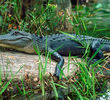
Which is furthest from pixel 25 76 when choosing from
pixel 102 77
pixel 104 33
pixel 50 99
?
pixel 104 33

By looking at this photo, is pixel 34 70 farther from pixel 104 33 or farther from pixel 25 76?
pixel 104 33

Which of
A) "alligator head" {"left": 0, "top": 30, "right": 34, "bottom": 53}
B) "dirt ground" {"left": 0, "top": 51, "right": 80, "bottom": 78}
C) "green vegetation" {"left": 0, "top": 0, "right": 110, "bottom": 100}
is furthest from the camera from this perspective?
"alligator head" {"left": 0, "top": 30, "right": 34, "bottom": 53}

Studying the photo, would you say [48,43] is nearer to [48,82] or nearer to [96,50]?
[96,50]

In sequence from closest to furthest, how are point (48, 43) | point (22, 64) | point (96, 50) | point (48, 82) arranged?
point (48, 82)
point (22, 64)
point (48, 43)
point (96, 50)

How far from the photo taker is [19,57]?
13.3 ft

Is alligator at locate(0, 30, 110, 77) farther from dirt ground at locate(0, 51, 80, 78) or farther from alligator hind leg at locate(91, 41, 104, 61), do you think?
dirt ground at locate(0, 51, 80, 78)

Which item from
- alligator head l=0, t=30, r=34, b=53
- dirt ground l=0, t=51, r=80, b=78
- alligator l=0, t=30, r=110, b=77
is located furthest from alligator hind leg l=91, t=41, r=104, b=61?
alligator head l=0, t=30, r=34, b=53

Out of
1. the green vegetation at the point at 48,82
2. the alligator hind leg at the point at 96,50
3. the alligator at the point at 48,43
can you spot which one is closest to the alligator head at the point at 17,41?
the alligator at the point at 48,43

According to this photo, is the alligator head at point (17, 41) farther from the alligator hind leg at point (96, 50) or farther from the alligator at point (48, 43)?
the alligator hind leg at point (96, 50)

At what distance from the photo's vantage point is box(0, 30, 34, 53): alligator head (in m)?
4.11

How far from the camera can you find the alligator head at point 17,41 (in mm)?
4106

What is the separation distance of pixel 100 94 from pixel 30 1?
5.52 meters

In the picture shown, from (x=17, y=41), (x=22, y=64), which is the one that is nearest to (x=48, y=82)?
(x=22, y=64)

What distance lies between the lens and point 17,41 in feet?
13.9
